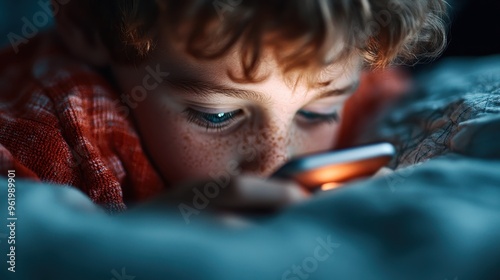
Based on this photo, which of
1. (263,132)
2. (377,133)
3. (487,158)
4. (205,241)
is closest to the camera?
(205,241)

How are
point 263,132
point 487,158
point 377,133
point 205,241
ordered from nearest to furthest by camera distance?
point 205,241, point 487,158, point 263,132, point 377,133

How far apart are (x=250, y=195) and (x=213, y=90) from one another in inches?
10.0

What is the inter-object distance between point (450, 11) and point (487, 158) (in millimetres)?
492

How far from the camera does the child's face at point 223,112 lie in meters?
0.64

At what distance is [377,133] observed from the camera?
0.90 metres

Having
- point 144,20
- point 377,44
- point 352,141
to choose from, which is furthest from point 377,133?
point 144,20

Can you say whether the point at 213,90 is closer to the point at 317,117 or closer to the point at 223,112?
the point at 223,112

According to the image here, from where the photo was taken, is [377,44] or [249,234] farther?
[377,44]

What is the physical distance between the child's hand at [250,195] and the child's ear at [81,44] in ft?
1.29

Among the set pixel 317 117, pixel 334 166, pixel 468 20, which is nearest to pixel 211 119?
pixel 317 117

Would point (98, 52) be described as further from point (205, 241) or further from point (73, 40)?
point (205, 241)

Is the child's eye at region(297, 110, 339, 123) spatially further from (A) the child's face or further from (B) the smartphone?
(B) the smartphone

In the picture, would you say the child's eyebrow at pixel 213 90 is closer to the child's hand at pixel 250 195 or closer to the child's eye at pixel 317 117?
the child's eye at pixel 317 117

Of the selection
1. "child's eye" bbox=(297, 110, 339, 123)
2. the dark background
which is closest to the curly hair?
"child's eye" bbox=(297, 110, 339, 123)
